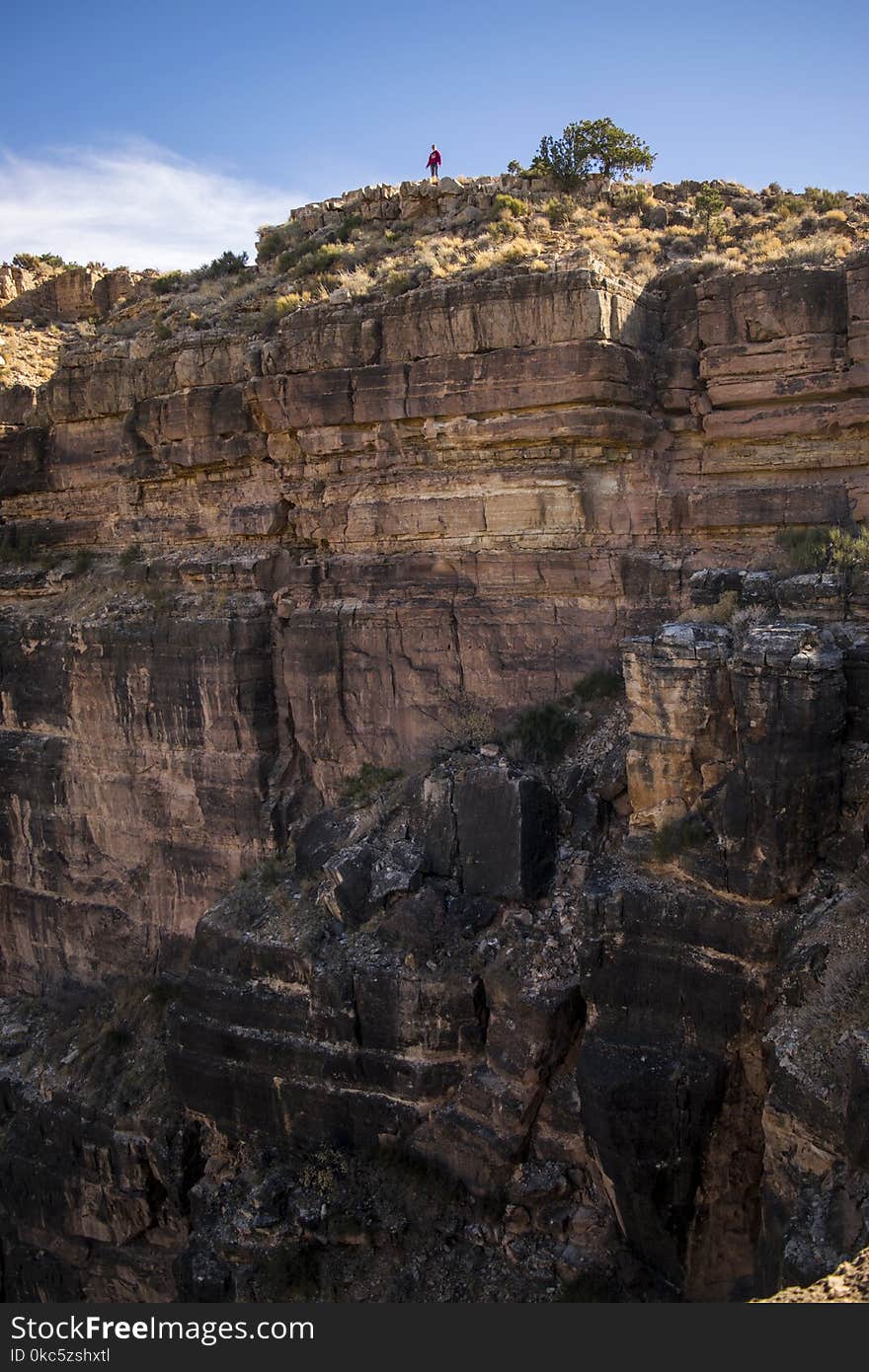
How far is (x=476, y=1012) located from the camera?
40.1 feet

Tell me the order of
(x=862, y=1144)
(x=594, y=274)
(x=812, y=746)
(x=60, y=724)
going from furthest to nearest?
(x=60, y=724) → (x=594, y=274) → (x=812, y=746) → (x=862, y=1144)

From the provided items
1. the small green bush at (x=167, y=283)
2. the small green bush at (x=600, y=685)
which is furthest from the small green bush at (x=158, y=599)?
the small green bush at (x=167, y=283)

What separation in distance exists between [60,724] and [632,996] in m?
13.0

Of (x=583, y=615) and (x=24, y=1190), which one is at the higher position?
(x=583, y=615)

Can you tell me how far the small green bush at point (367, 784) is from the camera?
15.5 metres

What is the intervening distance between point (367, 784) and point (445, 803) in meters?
2.68

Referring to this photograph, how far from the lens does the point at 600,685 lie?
13.9 m

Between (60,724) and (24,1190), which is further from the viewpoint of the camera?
(60,724)

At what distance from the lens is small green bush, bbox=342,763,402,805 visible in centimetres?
1548

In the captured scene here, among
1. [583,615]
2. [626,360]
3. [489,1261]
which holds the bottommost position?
[489,1261]

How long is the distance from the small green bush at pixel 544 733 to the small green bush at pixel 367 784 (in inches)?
98.8

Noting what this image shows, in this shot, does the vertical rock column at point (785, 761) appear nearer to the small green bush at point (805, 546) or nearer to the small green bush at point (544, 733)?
the small green bush at point (805, 546)

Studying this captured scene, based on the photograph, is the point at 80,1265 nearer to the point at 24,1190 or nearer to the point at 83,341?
the point at 24,1190

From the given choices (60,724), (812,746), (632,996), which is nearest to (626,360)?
(812,746)
